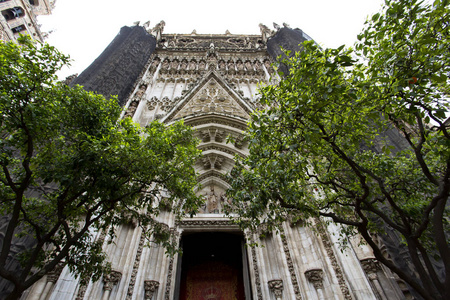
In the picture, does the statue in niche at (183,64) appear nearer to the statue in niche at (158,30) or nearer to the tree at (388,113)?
the statue in niche at (158,30)

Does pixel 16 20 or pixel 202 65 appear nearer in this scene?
pixel 202 65

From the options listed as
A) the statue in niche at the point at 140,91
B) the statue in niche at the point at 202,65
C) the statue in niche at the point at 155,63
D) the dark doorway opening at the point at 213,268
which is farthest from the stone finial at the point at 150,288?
the statue in niche at the point at 202,65

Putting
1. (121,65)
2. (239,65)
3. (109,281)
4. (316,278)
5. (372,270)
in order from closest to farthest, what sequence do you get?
(372,270) < (109,281) < (316,278) < (121,65) < (239,65)

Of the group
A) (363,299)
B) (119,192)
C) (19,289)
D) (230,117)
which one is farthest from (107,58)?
(363,299)

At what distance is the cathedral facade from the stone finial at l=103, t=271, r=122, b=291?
22 mm

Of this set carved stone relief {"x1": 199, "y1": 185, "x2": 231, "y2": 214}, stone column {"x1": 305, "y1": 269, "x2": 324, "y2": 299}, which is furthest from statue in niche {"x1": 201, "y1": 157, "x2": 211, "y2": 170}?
stone column {"x1": 305, "y1": 269, "x2": 324, "y2": 299}

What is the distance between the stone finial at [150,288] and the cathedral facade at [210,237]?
2cm

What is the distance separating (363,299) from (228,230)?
413 cm

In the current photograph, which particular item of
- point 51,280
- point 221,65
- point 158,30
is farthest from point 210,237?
point 158,30

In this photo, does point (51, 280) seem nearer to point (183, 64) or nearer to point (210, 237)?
point (210, 237)

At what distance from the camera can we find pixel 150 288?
19.0 ft

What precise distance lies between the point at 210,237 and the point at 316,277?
14.9 ft

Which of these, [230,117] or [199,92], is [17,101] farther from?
[199,92]

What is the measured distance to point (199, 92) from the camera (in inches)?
466
